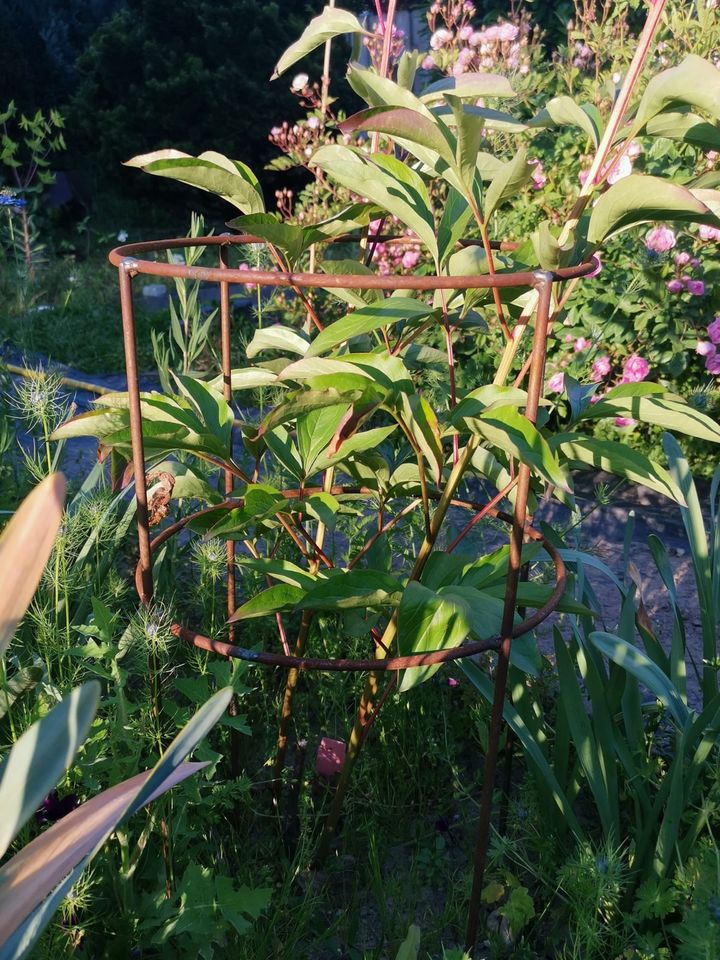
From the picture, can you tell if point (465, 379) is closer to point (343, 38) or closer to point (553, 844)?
point (553, 844)

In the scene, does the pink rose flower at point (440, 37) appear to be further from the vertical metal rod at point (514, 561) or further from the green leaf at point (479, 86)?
the vertical metal rod at point (514, 561)

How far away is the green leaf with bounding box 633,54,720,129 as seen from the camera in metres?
0.81

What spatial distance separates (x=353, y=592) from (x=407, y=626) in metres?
0.10

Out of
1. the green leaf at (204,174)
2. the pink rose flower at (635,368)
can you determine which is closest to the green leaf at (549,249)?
the green leaf at (204,174)

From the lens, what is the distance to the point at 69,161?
10.7 m

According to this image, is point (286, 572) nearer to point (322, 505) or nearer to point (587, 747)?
point (322, 505)

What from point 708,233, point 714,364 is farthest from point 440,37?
point 714,364

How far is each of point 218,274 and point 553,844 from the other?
3.36 feet

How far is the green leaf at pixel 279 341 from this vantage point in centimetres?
122

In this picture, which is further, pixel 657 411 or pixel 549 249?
pixel 657 411

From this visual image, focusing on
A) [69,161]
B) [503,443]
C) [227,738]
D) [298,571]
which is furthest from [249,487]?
[69,161]

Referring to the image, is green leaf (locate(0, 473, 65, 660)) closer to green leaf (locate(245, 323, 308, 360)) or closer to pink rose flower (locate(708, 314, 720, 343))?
green leaf (locate(245, 323, 308, 360))

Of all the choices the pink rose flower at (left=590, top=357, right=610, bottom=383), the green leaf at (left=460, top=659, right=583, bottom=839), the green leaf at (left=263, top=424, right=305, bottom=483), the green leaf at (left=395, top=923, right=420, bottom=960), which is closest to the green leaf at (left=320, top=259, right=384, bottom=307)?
the green leaf at (left=263, top=424, right=305, bottom=483)

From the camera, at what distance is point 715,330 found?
326cm
